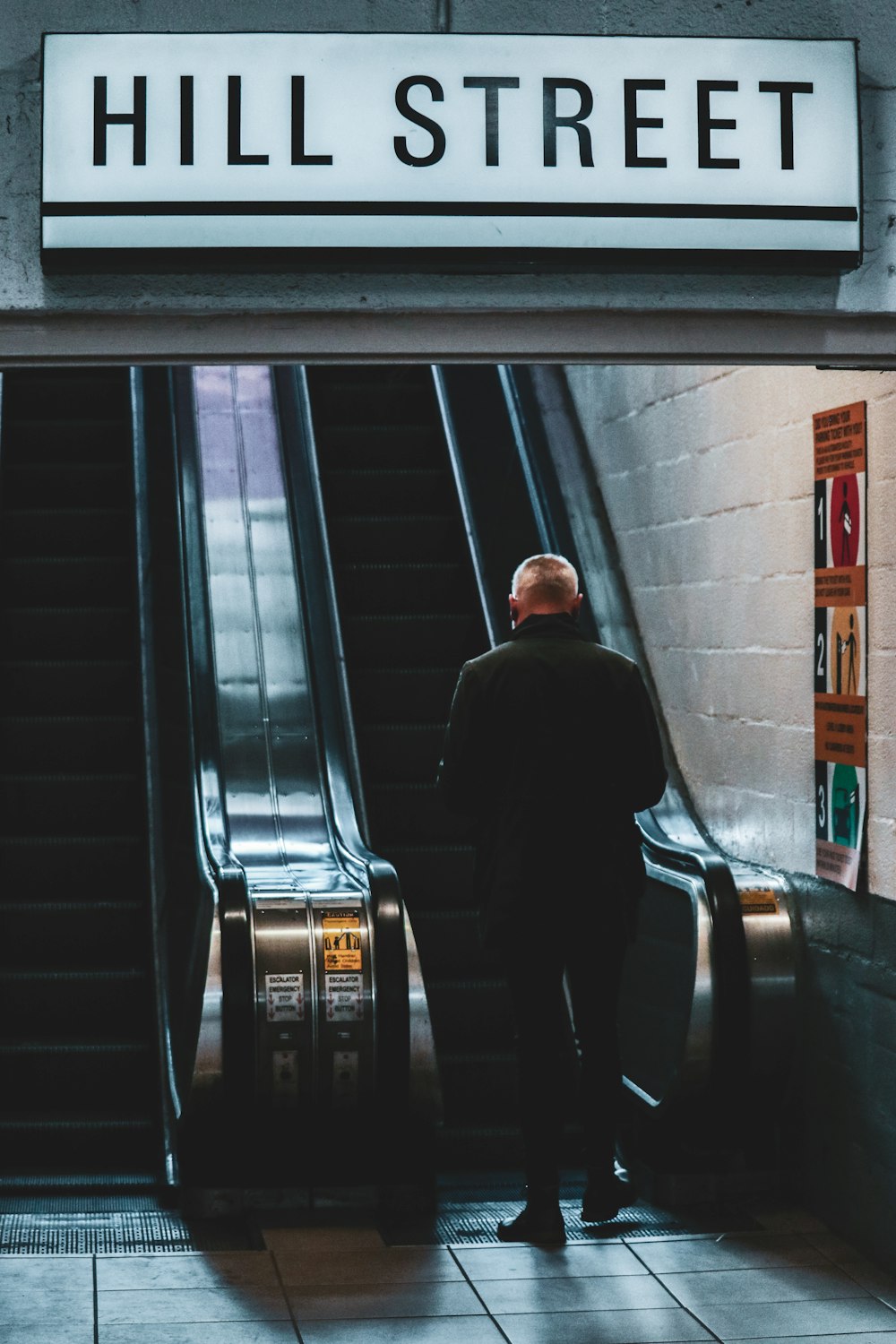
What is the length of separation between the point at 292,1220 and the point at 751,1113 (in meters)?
1.34

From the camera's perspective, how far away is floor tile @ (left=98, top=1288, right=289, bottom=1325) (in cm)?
409

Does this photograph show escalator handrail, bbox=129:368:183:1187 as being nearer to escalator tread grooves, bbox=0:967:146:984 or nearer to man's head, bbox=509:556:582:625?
escalator tread grooves, bbox=0:967:146:984

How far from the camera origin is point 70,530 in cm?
830

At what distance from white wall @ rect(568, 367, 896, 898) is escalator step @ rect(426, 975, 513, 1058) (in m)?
0.97

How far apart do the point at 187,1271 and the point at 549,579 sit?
200 cm

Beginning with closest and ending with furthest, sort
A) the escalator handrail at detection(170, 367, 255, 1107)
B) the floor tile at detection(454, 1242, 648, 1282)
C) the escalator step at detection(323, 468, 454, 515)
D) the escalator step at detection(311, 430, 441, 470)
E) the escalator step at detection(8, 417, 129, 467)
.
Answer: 1. the floor tile at detection(454, 1242, 648, 1282)
2. the escalator handrail at detection(170, 367, 255, 1107)
3. the escalator step at detection(323, 468, 454, 515)
4. the escalator step at detection(311, 430, 441, 470)
5. the escalator step at detection(8, 417, 129, 467)

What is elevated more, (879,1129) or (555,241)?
(555,241)

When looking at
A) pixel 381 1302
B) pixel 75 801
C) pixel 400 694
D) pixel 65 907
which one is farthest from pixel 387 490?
pixel 381 1302

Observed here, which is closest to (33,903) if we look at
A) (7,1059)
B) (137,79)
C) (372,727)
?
(7,1059)

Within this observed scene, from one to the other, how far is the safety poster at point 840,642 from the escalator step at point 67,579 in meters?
3.95

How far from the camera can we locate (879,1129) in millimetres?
4570

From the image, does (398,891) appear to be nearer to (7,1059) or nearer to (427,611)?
(7,1059)

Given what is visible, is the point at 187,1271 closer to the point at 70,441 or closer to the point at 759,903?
the point at 759,903

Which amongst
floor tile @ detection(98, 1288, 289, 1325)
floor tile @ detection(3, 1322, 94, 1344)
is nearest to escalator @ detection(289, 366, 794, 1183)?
floor tile @ detection(98, 1288, 289, 1325)
